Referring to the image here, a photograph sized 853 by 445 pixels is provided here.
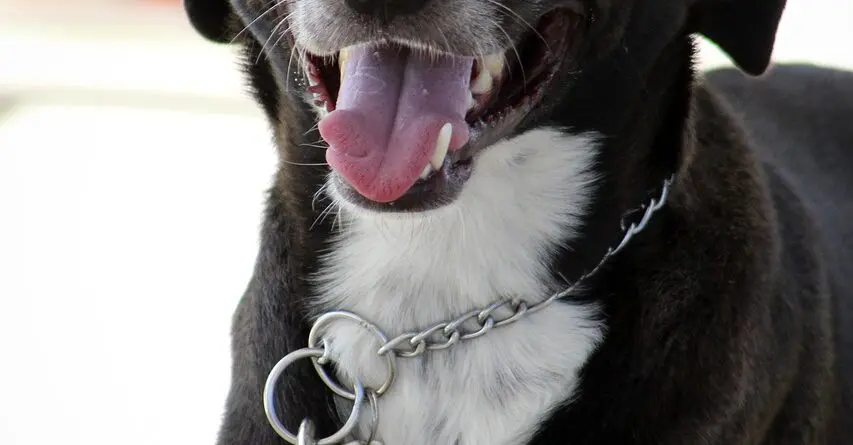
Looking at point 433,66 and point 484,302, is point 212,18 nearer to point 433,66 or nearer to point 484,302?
point 433,66

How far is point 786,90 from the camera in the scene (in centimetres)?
227

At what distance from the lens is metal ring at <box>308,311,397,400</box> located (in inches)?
55.7

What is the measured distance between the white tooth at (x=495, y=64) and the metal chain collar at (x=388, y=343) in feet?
0.99

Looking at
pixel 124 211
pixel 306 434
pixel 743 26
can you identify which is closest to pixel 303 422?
pixel 306 434

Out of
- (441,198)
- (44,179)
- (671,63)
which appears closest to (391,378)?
(441,198)

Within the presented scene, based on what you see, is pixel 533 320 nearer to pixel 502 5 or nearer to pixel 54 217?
pixel 502 5

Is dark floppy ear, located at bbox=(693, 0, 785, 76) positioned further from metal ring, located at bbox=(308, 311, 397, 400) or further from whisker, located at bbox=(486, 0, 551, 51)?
metal ring, located at bbox=(308, 311, 397, 400)

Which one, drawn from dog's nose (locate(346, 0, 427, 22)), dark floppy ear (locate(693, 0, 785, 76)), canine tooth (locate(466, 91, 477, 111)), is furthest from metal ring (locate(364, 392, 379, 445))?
dark floppy ear (locate(693, 0, 785, 76))

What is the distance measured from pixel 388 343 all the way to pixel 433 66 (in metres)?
0.39

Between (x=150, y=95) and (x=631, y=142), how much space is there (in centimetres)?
277

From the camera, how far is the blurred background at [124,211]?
2.42 m

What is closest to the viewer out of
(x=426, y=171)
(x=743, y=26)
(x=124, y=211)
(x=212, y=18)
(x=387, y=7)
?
(x=387, y=7)

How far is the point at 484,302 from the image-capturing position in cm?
144

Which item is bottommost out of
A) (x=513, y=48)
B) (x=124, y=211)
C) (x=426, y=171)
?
(x=124, y=211)
